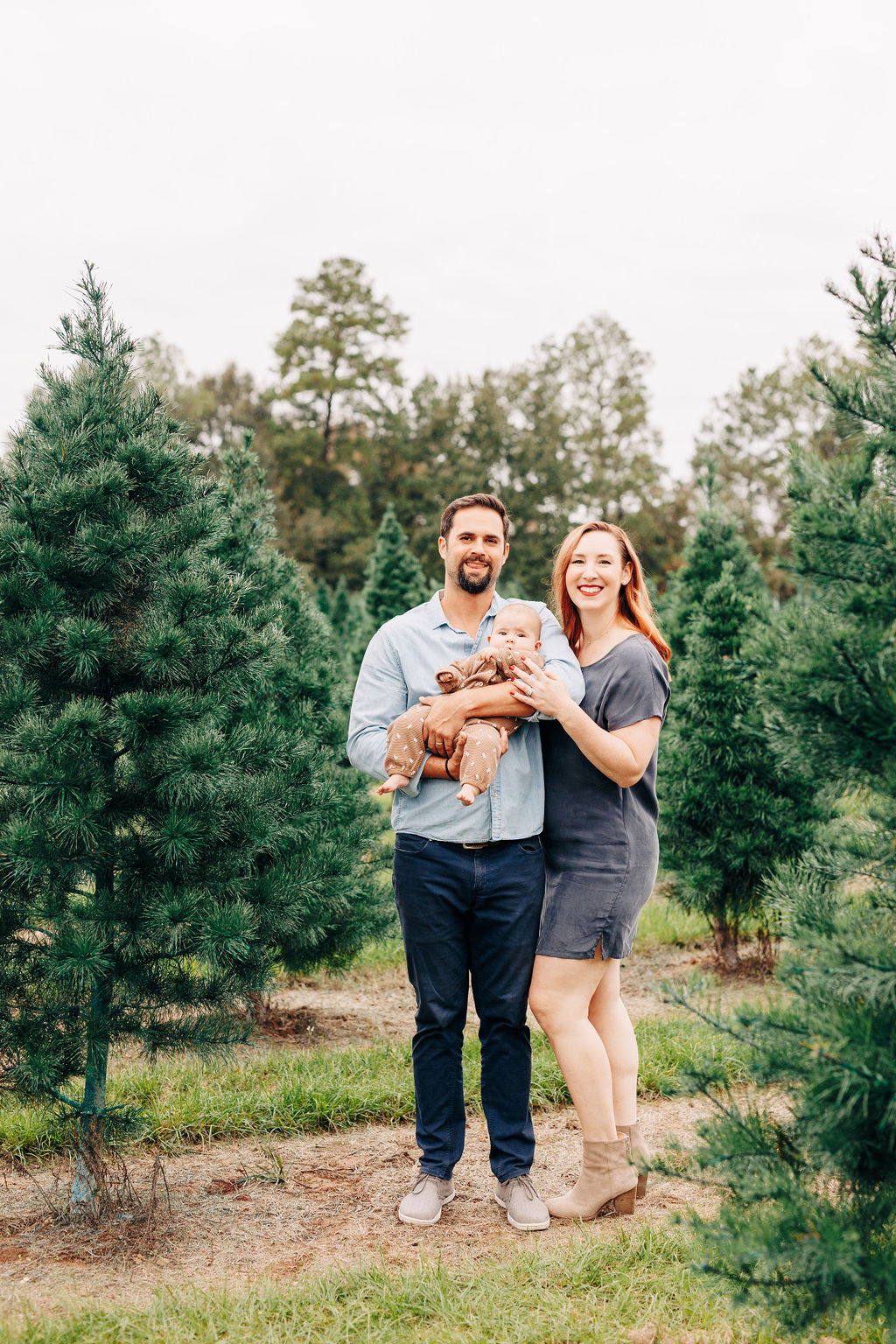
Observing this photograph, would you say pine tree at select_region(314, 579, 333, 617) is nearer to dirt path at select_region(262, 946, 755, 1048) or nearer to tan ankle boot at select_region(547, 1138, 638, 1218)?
dirt path at select_region(262, 946, 755, 1048)

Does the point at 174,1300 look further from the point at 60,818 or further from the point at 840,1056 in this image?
the point at 840,1056

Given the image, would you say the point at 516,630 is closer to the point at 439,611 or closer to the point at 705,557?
the point at 439,611

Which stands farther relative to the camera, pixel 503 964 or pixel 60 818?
pixel 503 964

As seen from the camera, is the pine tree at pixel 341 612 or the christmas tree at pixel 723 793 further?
the pine tree at pixel 341 612

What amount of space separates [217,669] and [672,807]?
13.9 ft

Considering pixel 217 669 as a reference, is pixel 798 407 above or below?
above

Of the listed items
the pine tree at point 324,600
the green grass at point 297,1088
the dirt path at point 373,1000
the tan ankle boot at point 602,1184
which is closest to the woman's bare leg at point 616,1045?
the tan ankle boot at point 602,1184

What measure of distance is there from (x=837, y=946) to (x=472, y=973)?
5.75 ft

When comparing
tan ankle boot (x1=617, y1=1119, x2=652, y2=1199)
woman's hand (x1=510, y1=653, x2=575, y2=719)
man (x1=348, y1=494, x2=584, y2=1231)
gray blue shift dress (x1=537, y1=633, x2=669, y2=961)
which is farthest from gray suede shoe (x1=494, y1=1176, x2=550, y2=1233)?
woman's hand (x1=510, y1=653, x2=575, y2=719)

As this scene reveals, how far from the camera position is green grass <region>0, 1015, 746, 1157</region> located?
14.3 feet

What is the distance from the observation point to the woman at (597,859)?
135 inches

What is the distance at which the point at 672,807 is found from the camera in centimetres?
697

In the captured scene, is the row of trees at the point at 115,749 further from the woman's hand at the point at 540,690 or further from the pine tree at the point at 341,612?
the pine tree at the point at 341,612

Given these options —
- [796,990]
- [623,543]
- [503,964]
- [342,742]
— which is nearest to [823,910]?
[796,990]
